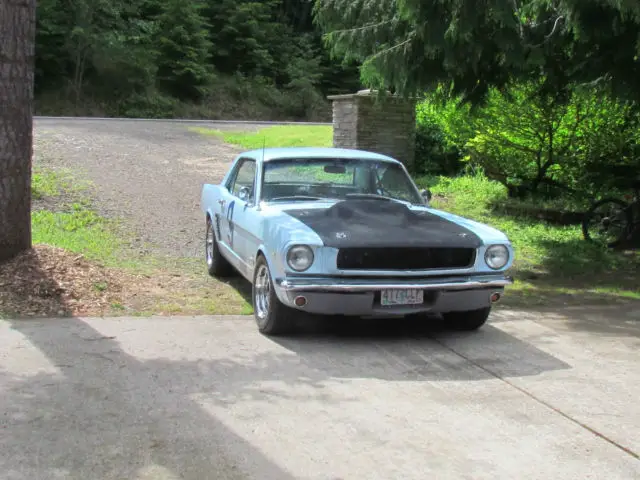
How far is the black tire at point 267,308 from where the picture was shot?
6582 millimetres

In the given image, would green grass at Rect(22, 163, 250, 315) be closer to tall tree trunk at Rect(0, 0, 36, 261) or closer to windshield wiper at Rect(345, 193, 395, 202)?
tall tree trunk at Rect(0, 0, 36, 261)

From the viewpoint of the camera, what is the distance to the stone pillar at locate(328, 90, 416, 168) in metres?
16.6

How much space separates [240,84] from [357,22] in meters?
37.7

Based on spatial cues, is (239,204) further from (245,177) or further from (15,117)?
(15,117)

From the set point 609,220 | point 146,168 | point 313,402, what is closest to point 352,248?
point 313,402

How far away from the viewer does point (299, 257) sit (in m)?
6.29

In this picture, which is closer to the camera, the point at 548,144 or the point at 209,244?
the point at 209,244

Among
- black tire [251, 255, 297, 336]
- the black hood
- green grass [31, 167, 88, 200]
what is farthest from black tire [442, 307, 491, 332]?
green grass [31, 167, 88, 200]

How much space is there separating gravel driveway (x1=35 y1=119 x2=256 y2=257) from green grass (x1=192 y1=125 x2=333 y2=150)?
0.63 metres

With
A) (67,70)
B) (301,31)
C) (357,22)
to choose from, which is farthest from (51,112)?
(357,22)

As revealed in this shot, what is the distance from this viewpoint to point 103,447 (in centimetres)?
430

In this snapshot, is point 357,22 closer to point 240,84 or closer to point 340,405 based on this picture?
point 340,405

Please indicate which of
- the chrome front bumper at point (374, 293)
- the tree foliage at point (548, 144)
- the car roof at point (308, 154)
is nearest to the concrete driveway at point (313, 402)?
the chrome front bumper at point (374, 293)

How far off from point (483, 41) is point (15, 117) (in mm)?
4647
